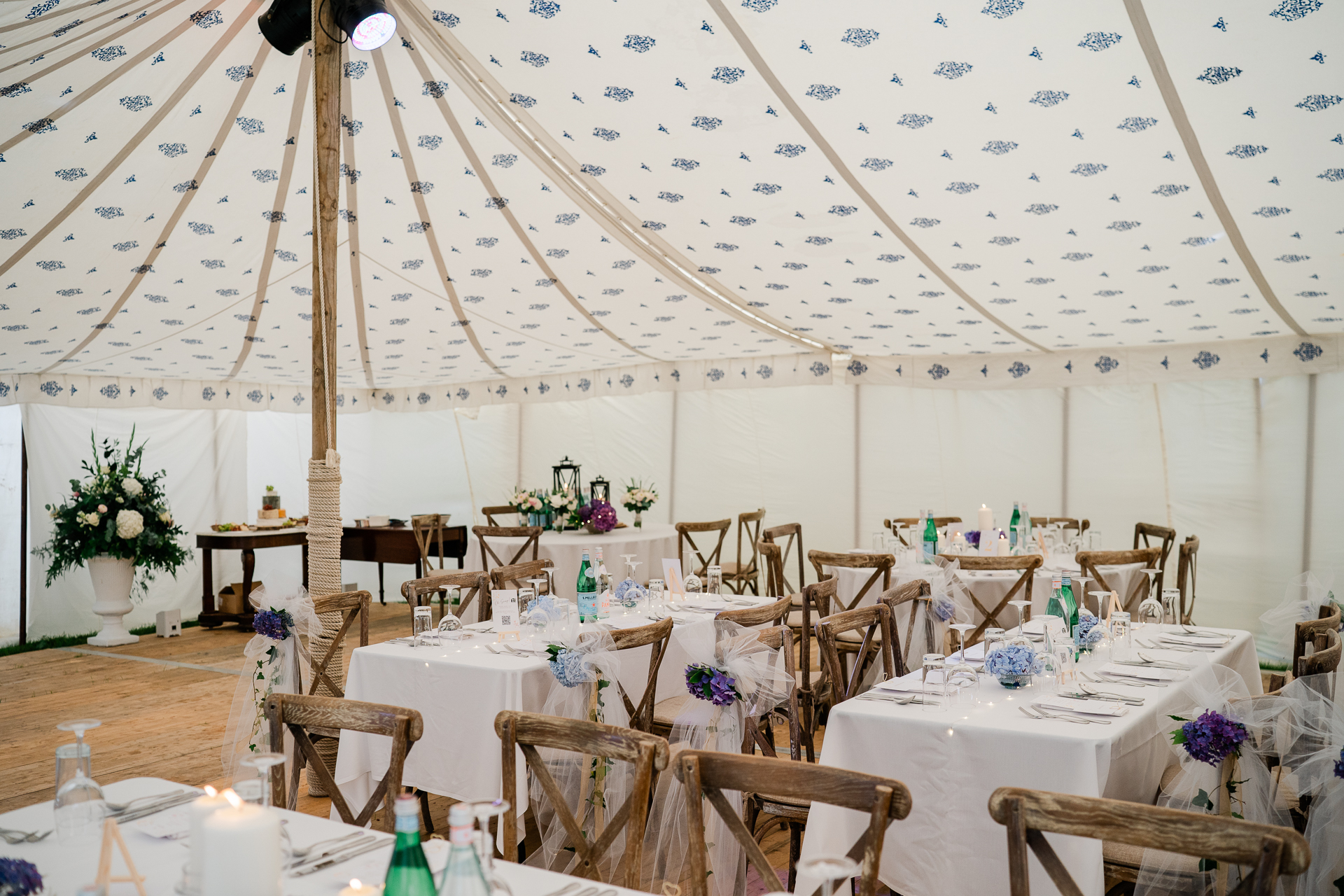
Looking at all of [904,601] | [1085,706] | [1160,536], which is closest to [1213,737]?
[1085,706]

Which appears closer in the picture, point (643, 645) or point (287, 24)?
point (643, 645)

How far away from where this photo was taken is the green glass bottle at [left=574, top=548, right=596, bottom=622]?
4.36m

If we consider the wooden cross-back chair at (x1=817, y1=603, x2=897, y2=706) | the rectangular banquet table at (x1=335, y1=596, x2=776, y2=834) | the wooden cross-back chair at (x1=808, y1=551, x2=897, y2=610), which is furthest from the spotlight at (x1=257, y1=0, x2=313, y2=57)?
the wooden cross-back chair at (x1=808, y1=551, x2=897, y2=610)

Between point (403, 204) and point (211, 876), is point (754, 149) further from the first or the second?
point (211, 876)

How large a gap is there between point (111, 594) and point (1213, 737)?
8.51m

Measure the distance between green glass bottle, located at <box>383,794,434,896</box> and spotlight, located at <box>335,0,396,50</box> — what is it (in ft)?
11.8

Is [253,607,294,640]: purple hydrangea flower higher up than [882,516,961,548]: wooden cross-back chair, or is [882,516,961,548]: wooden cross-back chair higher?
[882,516,961,548]: wooden cross-back chair

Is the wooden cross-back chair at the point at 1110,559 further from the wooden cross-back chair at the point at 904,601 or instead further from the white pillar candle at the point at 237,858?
the white pillar candle at the point at 237,858

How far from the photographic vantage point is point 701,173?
4867mm

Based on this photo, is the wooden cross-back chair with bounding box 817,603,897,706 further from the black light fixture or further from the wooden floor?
the black light fixture

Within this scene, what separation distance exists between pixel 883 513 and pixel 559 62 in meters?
5.20

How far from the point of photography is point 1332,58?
333cm

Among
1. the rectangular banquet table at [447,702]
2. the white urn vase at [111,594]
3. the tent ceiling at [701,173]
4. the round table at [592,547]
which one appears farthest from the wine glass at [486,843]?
the white urn vase at [111,594]

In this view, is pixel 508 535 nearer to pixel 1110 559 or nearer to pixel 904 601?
pixel 904 601
